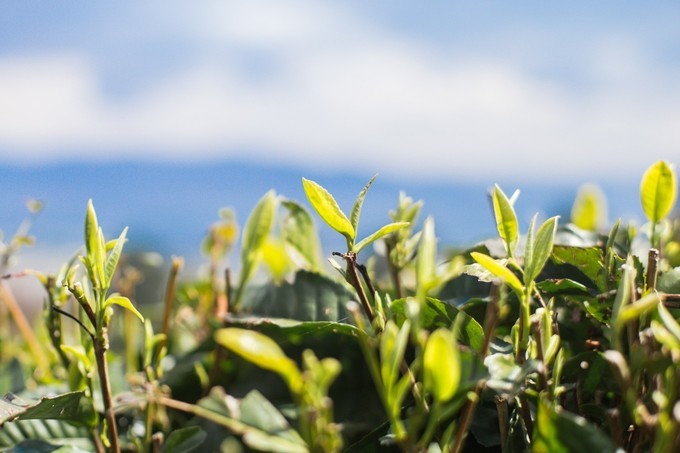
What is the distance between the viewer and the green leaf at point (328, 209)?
0.48 metres

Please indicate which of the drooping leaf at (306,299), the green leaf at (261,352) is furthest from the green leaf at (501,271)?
the drooping leaf at (306,299)

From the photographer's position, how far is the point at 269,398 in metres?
0.78

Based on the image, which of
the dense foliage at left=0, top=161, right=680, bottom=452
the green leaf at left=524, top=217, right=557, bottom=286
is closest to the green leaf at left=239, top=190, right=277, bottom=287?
the dense foliage at left=0, top=161, right=680, bottom=452

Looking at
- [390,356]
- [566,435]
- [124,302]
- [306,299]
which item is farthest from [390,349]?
[306,299]

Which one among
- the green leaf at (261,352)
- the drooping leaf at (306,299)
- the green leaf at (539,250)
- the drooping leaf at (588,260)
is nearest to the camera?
the green leaf at (261,352)

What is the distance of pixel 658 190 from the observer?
1.66 feet

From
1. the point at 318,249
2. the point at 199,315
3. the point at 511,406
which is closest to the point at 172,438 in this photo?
the point at 511,406

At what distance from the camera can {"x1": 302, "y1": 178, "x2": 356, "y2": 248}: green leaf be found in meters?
0.48

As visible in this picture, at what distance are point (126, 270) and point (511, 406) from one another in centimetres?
68

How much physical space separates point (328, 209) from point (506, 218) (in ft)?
0.40

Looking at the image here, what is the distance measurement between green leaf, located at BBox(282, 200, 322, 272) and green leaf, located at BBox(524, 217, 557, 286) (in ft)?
1.19

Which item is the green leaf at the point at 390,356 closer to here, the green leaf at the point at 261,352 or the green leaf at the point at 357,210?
the green leaf at the point at 261,352

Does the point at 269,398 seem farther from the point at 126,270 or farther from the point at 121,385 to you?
the point at 126,270

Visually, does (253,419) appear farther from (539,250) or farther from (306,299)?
(306,299)
